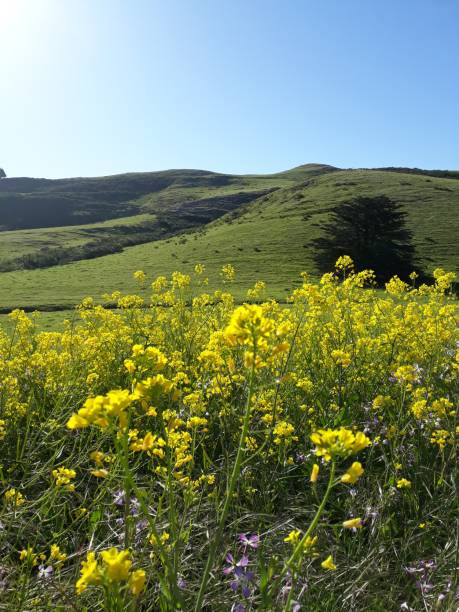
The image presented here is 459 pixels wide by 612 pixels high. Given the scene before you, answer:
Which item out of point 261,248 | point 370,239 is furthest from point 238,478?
point 370,239

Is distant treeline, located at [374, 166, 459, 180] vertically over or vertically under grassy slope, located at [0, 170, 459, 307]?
over

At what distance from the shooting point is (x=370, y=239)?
4397cm

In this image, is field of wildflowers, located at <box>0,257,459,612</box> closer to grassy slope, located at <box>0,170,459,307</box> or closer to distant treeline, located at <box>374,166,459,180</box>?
grassy slope, located at <box>0,170,459,307</box>

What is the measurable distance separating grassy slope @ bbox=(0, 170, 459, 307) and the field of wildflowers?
2136 centimetres

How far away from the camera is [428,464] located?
3324 mm

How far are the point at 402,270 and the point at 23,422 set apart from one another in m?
37.2

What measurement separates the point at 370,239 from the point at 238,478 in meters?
43.6

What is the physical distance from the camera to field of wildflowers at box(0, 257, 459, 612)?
166 cm

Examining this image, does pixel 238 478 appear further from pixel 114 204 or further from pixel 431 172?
pixel 114 204

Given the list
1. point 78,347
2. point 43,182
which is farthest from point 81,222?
point 78,347

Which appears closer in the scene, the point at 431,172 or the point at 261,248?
the point at 261,248

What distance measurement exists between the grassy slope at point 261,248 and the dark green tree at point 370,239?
3.97 feet

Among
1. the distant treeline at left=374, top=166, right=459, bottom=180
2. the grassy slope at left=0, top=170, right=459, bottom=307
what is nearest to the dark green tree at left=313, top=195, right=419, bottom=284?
the grassy slope at left=0, top=170, right=459, bottom=307

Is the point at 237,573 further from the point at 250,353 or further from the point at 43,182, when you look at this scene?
the point at 43,182
